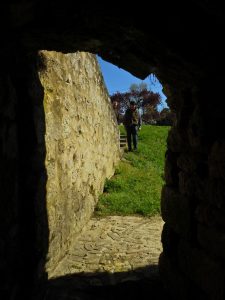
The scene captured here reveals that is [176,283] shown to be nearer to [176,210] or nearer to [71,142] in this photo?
[176,210]

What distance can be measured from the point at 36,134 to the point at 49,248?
1.24 metres

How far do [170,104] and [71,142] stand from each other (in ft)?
6.54

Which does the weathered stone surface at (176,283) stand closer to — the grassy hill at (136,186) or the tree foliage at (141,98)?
the grassy hill at (136,186)

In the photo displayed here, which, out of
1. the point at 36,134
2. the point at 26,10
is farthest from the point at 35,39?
the point at 36,134

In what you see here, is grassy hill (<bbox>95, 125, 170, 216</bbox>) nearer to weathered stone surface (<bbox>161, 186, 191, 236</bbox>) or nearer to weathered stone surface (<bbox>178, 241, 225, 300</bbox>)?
weathered stone surface (<bbox>161, 186, 191, 236</bbox>)

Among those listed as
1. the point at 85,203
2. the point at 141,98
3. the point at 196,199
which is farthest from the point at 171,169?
the point at 141,98

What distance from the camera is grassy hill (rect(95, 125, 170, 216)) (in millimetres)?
6871

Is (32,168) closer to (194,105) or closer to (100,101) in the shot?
(194,105)

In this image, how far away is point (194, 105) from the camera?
3.24 meters

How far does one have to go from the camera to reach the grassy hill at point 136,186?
22.5ft

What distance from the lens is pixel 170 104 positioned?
3.77 meters

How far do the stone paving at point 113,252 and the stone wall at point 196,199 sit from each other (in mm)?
662

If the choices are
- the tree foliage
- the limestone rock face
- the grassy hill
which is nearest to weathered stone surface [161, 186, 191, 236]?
the limestone rock face

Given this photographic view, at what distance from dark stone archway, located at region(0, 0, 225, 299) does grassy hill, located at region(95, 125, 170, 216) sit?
9.95 feet
